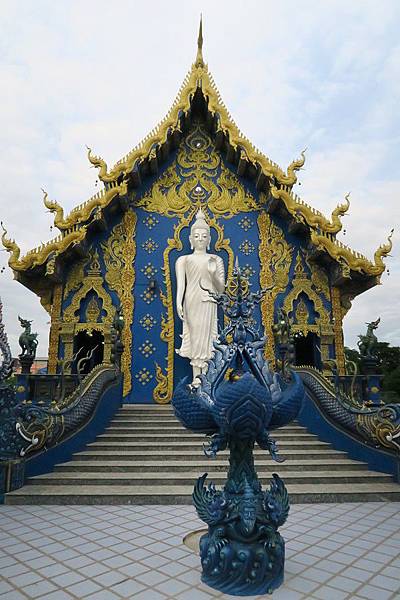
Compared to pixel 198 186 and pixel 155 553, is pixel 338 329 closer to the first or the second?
pixel 198 186

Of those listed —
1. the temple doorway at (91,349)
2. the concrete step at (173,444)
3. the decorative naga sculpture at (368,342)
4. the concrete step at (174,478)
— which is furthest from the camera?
the temple doorway at (91,349)

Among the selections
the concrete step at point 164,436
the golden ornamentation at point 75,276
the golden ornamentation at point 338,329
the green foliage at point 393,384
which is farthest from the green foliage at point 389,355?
the golden ornamentation at point 75,276

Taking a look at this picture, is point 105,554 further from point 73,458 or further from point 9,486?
point 73,458

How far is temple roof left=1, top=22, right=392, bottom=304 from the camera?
8297mm

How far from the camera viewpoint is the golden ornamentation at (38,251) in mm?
8086

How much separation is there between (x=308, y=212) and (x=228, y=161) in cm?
261

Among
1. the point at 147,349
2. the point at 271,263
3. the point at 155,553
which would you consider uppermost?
the point at 271,263

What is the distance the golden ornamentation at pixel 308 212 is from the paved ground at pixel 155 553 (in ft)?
18.5

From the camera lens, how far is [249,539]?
2.69 meters

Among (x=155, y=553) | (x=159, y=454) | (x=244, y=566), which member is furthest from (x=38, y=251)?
(x=244, y=566)

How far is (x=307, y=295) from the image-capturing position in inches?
361

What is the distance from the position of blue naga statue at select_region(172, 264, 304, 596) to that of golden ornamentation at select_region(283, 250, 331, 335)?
6.00m

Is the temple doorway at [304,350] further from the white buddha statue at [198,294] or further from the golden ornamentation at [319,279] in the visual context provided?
the white buddha statue at [198,294]

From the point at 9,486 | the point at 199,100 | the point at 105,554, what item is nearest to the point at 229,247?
the point at 199,100
